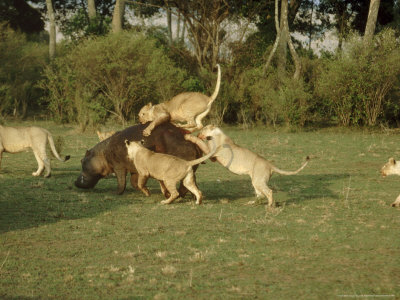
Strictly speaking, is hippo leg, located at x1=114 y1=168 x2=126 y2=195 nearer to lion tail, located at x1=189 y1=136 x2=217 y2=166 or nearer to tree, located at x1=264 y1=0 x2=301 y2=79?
lion tail, located at x1=189 y1=136 x2=217 y2=166

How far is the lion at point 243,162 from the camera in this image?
9.52 metres

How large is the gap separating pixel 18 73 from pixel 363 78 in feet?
58.2

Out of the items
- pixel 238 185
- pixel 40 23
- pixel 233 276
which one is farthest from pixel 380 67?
pixel 40 23

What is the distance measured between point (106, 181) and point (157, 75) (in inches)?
546

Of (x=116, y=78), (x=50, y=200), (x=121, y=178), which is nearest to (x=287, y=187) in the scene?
(x=121, y=178)

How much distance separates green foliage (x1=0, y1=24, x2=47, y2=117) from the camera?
2914cm

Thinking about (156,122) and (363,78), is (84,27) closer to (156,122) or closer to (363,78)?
(363,78)

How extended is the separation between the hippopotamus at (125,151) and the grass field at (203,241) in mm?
364

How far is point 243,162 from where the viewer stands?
9688 millimetres

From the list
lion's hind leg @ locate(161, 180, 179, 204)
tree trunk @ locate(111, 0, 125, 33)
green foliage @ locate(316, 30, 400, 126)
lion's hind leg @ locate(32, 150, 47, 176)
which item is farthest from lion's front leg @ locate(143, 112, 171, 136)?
tree trunk @ locate(111, 0, 125, 33)

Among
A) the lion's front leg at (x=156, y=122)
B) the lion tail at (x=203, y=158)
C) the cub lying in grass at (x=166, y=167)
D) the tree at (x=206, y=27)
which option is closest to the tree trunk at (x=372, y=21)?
the tree at (x=206, y=27)

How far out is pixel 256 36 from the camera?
98.9 ft

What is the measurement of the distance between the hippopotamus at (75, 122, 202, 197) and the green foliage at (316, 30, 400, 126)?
1542 cm

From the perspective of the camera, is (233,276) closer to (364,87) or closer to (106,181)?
(106,181)
